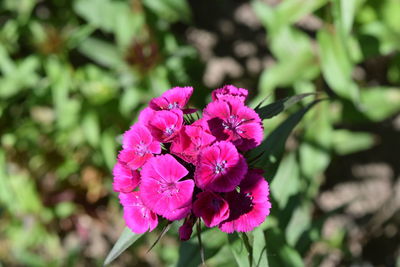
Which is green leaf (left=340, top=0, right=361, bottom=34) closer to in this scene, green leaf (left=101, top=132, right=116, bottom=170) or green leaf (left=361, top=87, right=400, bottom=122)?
green leaf (left=361, top=87, right=400, bottom=122)

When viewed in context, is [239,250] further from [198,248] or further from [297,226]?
[297,226]

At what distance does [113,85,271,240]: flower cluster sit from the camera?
1224 millimetres

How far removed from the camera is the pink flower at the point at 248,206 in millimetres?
1268

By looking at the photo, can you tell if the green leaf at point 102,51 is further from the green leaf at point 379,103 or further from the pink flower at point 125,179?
the pink flower at point 125,179

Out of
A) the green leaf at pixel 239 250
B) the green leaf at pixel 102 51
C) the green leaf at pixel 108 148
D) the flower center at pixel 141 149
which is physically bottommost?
the green leaf at pixel 108 148

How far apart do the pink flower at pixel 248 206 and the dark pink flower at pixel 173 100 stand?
30 centimetres

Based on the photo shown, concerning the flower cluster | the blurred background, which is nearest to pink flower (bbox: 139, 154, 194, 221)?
the flower cluster

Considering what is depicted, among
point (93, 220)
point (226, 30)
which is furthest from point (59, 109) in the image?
point (226, 30)

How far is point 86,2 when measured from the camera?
2.81 m

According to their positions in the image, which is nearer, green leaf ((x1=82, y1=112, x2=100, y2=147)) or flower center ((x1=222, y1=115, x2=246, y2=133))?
flower center ((x1=222, y1=115, x2=246, y2=133))

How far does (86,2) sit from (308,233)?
1829 millimetres

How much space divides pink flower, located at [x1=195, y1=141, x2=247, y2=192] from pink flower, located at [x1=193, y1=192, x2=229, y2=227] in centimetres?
2

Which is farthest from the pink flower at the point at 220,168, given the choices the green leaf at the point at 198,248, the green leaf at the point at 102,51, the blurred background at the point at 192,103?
the green leaf at the point at 102,51

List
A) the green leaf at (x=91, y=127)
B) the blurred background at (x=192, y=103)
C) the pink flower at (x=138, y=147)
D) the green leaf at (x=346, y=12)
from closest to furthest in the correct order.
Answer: the pink flower at (x=138, y=147)
the green leaf at (x=346, y=12)
the blurred background at (x=192, y=103)
the green leaf at (x=91, y=127)
